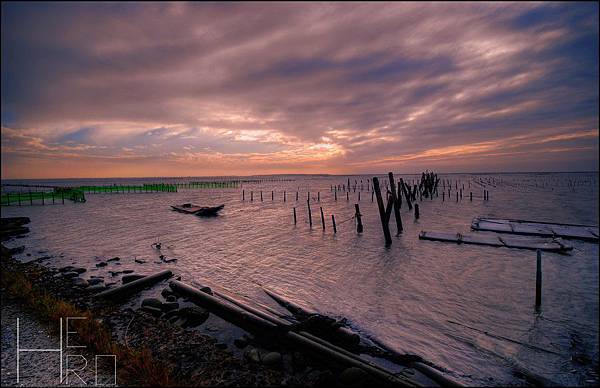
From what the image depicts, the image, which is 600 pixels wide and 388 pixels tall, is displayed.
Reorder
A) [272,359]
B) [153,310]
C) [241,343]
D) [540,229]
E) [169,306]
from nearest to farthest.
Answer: [272,359]
[241,343]
[153,310]
[169,306]
[540,229]

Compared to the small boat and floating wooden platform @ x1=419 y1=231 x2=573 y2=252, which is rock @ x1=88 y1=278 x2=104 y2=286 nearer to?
floating wooden platform @ x1=419 y1=231 x2=573 y2=252

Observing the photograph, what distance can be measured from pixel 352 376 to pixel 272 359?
168cm

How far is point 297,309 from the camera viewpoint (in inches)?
334

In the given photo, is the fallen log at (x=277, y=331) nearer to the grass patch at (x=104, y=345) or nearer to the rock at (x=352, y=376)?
the rock at (x=352, y=376)

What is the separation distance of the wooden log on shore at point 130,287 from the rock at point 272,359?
20.9 ft

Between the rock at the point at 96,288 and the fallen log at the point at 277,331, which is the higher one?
the fallen log at the point at 277,331

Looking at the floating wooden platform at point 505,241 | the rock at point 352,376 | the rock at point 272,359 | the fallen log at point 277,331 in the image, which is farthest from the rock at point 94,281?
the floating wooden platform at point 505,241

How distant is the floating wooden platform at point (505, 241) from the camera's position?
15358mm

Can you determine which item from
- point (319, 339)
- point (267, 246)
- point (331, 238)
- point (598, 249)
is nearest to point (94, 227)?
point (267, 246)

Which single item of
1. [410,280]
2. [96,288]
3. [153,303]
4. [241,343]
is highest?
[96,288]

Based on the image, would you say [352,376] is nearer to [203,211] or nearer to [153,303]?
[153,303]

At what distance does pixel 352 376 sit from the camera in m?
4.84

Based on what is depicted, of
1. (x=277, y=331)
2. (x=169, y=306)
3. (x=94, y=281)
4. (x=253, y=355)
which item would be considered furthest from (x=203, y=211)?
(x=253, y=355)

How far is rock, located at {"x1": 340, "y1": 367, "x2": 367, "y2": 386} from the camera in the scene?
481 centimetres
